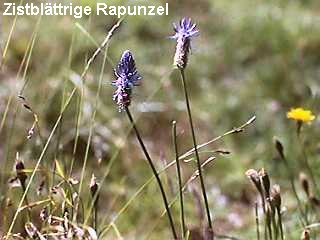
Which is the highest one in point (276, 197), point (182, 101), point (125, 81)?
point (182, 101)

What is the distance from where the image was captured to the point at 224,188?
228cm

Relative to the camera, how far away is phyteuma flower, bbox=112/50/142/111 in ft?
3.39

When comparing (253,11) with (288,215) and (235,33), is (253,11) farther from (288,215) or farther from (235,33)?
(288,215)

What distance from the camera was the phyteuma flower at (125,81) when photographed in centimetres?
103

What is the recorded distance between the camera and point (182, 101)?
2.60 meters

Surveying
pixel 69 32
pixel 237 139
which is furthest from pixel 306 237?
pixel 69 32

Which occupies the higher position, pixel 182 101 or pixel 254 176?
pixel 182 101

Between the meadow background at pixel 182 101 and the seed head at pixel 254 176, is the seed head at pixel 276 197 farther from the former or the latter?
the meadow background at pixel 182 101

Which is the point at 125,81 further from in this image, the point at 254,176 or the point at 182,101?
the point at 182,101

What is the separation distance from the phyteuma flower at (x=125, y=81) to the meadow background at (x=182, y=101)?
846mm

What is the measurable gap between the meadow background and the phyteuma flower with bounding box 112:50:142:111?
846 millimetres

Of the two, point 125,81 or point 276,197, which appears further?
point 276,197

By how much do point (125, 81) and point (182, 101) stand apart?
1.55 m

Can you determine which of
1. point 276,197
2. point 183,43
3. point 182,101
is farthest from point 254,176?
point 182,101
